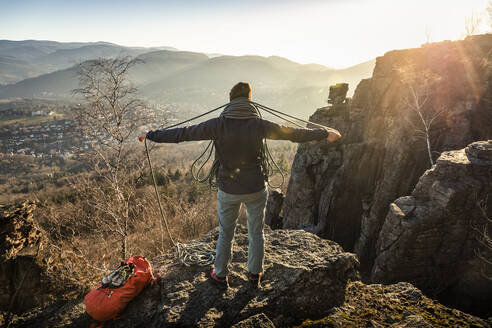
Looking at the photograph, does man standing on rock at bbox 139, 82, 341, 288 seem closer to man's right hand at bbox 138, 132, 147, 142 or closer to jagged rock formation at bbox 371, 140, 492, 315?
man's right hand at bbox 138, 132, 147, 142

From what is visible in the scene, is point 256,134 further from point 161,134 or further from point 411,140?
point 411,140

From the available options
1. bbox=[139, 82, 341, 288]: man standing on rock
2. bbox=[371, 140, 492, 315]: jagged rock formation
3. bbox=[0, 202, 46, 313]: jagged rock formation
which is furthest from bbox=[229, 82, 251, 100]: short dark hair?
bbox=[371, 140, 492, 315]: jagged rock formation

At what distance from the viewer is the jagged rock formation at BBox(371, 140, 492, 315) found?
23.6 feet

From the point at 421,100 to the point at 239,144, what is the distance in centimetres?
1661

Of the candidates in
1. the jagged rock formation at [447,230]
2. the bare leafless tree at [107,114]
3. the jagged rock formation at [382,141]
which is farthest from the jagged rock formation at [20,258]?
the jagged rock formation at [382,141]

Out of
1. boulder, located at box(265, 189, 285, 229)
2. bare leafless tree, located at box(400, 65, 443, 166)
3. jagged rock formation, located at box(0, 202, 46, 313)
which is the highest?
bare leafless tree, located at box(400, 65, 443, 166)

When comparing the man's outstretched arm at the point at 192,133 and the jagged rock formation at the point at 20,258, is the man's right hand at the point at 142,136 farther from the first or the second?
the jagged rock formation at the point at 20,258

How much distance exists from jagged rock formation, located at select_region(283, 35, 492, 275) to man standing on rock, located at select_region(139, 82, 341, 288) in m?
10.3

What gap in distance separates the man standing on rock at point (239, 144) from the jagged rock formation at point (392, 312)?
1527 millimetres

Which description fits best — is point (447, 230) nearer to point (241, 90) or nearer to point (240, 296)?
point (240, 296)

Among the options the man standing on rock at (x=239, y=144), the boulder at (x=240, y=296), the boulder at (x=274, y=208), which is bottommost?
the boulder at (x=274, y=208)

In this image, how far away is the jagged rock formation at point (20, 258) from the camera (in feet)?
16.4

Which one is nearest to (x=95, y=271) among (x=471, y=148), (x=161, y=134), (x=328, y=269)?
(x=161, y=134)

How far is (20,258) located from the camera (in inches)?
211
